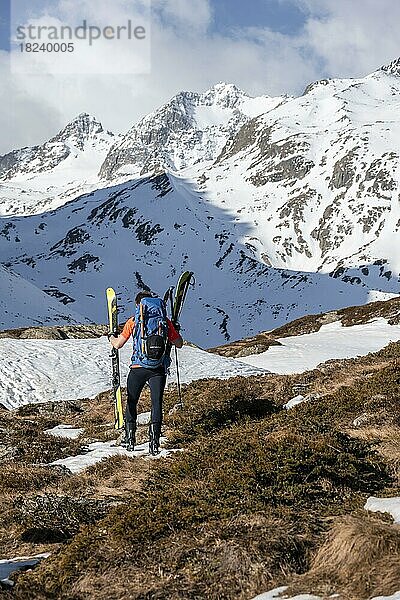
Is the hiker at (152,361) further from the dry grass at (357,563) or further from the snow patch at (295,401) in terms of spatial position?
the dry grass at (357,563)

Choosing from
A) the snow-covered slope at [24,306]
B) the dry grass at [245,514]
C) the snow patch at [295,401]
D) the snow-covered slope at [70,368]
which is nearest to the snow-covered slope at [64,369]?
the snow-covered slope at [70,368]

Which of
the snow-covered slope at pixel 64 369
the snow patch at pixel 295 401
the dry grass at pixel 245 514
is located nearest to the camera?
the dry grass at pixel 245 514

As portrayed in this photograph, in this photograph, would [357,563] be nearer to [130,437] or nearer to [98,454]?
[130,437]

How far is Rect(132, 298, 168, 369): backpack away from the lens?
11383mm

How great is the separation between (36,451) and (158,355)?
11.9 feet

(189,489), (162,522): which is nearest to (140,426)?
(189,489)

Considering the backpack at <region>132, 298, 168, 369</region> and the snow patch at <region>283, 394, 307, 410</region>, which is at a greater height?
the backpack at <region>132, 298, 168, 369</region>

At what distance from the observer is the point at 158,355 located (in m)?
11.4

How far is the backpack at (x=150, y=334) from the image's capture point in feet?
37.3

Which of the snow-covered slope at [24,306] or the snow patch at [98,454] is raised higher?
the snow-covered slope at [24,306]

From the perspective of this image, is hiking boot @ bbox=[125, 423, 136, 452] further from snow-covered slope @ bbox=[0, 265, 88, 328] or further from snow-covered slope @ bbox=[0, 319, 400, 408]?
snow-covered slope @ bbox=[0, 265, 88, 328]

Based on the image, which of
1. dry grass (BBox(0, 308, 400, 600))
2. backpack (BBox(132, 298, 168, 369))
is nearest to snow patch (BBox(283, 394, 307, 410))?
dry grass (BBox(0, 308, 400, 600))

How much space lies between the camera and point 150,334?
37.3ft

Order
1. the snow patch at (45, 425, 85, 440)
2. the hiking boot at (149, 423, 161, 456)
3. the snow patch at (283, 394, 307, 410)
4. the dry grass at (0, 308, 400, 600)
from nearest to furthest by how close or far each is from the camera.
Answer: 1. the dry grass at (0, 308, 400, 600)
2. the hiking boot at (149, 423, 161, 456)
3. the snow patch at (283, 394, 307, 410)
4. the snow patch at (45, 425, 85, 440)
